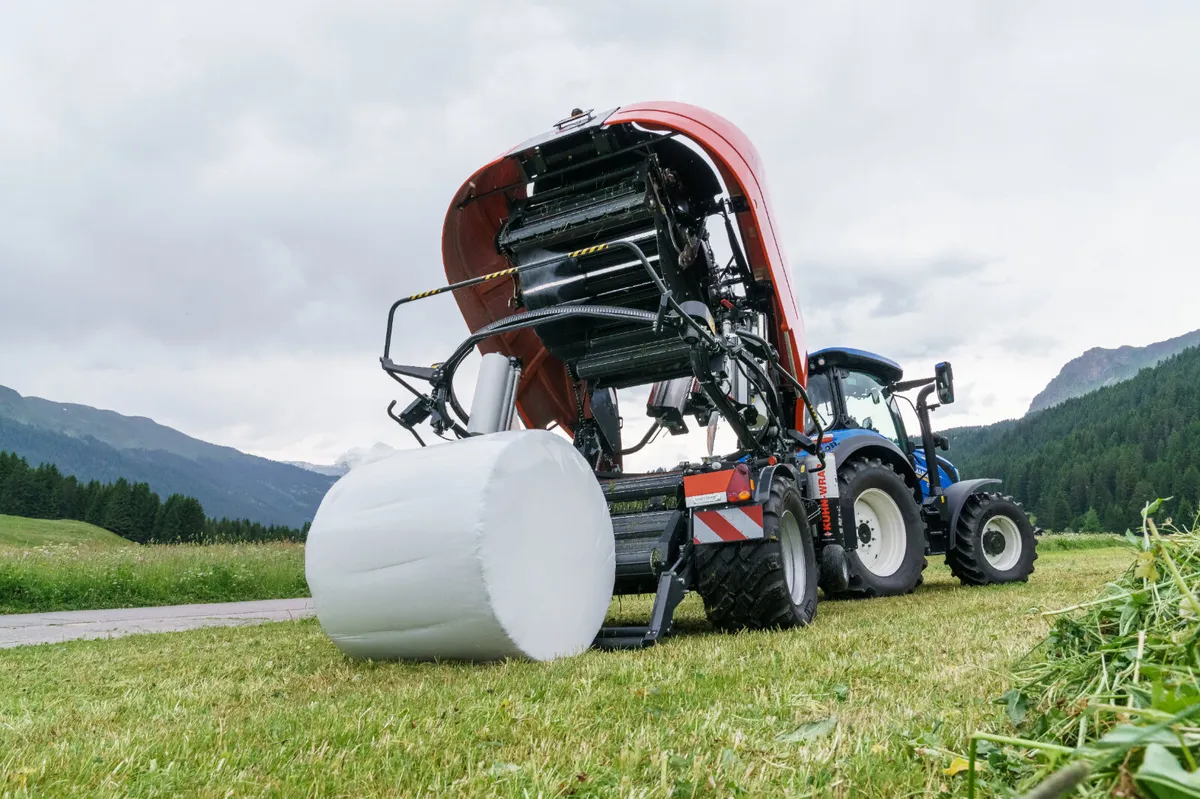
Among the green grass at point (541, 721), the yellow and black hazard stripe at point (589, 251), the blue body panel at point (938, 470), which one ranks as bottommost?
the green grass at point (541, 721)

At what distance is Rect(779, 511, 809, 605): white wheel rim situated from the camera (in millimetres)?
5273

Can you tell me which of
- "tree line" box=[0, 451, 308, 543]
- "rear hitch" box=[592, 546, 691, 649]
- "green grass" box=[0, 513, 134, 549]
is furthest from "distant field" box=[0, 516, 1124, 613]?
"tree line" box=[0, 451, 308, 543]

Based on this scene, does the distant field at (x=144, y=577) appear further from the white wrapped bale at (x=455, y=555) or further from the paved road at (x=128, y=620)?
the white wrapped bale at (x=455, y=555)

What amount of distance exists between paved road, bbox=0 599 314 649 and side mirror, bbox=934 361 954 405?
6.48 metres

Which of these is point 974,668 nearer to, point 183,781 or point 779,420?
point 183,781

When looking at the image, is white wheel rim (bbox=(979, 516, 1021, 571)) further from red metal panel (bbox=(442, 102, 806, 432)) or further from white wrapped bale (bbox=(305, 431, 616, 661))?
white wrapped bale (bbox=(305, 431, 616, 661))

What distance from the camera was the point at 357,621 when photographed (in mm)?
3822

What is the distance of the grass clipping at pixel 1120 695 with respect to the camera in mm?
909

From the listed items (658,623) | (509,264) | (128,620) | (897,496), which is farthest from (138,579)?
(897,496)

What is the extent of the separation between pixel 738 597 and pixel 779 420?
160 cm

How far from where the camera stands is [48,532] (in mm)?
52062

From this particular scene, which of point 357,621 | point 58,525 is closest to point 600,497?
point 357,621

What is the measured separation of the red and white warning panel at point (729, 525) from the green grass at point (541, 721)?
0.57 meters

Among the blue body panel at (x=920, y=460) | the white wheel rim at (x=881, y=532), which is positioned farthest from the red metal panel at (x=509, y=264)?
the white wheel rim at (x=881, y=532)
